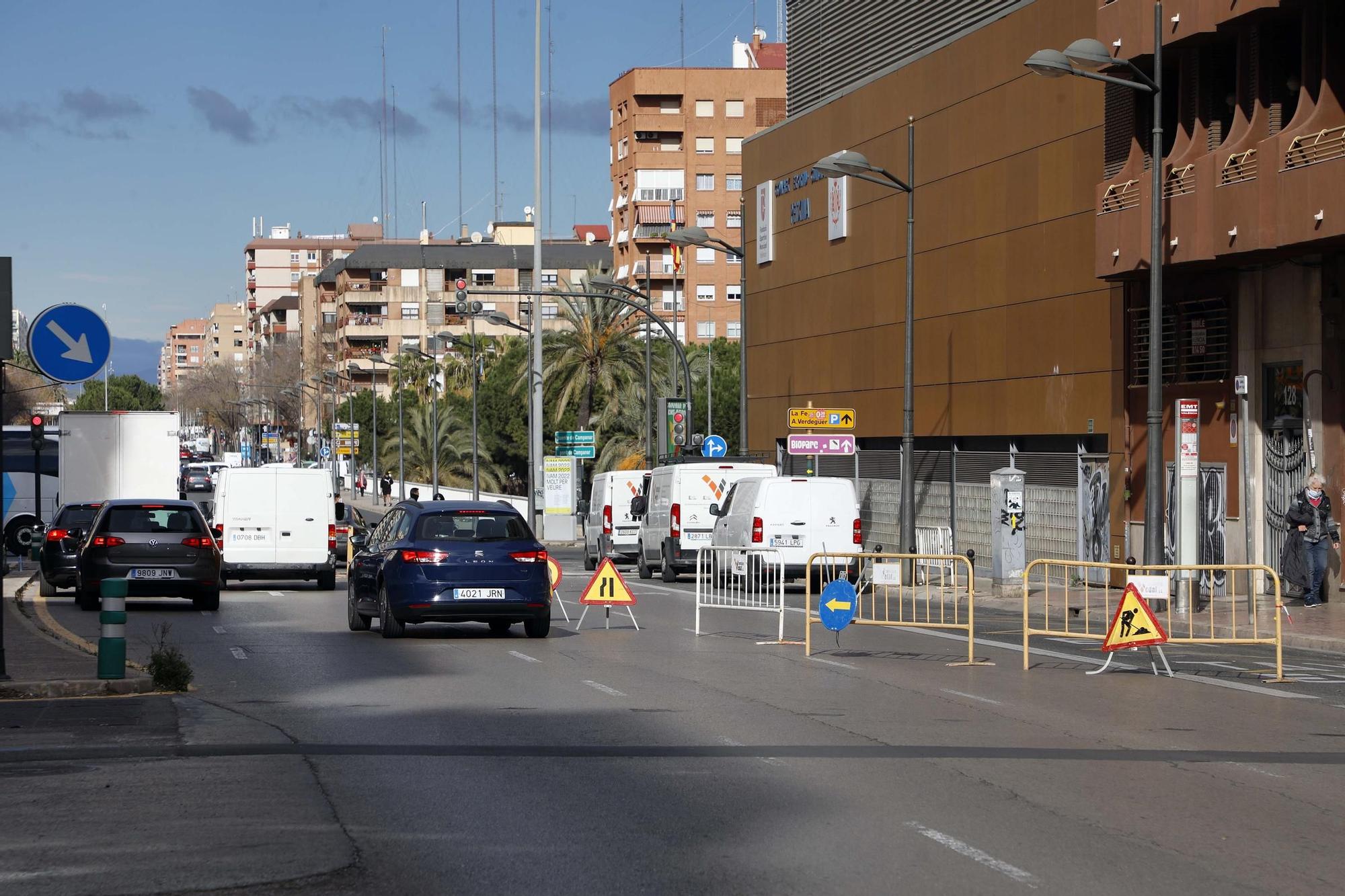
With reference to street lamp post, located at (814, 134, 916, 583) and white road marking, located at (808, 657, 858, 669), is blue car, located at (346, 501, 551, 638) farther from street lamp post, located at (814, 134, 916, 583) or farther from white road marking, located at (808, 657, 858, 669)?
street lamp post, located at (814, 134, 916, 583)

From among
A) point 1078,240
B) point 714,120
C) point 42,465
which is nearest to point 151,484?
point 42,465

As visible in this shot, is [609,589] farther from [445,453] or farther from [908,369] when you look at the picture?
[445,453]

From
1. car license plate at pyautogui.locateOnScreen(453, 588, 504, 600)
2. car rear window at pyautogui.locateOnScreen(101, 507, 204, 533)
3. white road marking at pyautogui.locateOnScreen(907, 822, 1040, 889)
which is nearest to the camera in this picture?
white road marking at pyautogui.locateOnScreen(907, 822, 1040, 889)

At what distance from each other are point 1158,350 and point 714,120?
8518cm

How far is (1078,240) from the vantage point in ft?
108

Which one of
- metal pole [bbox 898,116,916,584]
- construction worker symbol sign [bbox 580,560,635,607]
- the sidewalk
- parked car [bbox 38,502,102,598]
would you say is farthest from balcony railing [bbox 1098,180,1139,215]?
the sidewalk

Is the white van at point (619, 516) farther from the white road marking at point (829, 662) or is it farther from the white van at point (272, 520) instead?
the white road marking at point (829, 662)

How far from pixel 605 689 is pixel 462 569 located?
5.12 meters

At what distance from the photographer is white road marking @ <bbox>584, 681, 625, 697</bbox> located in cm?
1469

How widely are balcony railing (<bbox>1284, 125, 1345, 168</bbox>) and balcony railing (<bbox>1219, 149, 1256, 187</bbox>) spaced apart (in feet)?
2.68

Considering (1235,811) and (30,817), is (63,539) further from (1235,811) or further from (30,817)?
(1235,811)

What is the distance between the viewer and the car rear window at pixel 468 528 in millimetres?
20109

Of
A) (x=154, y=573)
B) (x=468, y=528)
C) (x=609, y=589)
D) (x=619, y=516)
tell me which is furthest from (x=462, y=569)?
(x=619, y=516)

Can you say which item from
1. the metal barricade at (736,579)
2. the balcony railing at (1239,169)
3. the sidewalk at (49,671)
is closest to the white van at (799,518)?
the metal barricade at (736,579)
